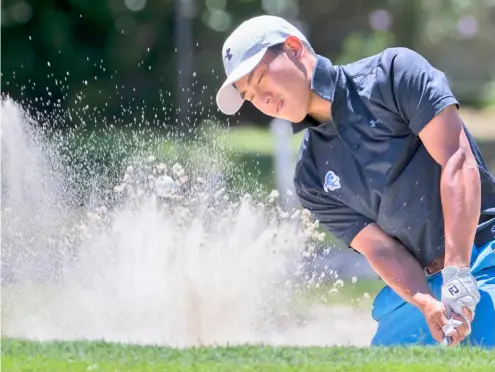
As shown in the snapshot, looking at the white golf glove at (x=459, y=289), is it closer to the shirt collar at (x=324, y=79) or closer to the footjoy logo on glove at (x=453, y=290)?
the footjoy logo on glove at (x=453, y=290)

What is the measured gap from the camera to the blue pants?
4.55 metres

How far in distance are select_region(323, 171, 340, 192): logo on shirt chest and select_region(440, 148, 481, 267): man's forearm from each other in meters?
0.57

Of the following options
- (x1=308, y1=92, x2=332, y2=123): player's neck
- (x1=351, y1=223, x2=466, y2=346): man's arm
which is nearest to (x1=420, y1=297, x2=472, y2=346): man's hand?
(x1=351, y1=223, x2=466, y2=346): man's arm

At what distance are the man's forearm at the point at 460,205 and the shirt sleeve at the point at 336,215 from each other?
66cm

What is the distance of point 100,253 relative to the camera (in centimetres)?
669

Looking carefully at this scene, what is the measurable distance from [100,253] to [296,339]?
1.23 m

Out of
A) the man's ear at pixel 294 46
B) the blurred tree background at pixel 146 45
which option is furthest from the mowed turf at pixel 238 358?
the blurred tree background at pixel 146 45

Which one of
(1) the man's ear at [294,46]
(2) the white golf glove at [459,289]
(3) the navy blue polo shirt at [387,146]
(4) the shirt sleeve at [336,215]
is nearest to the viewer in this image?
(2) the white golf glove at [459,289]

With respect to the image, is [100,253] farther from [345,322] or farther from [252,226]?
[345,322]

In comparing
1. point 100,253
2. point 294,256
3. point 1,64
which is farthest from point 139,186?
point 1,64

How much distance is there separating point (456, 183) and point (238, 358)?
104cm

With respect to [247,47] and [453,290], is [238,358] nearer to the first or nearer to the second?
[453,290]

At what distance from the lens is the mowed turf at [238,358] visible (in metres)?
3.79

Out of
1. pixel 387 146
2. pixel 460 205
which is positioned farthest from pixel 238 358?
pixel 387 146
